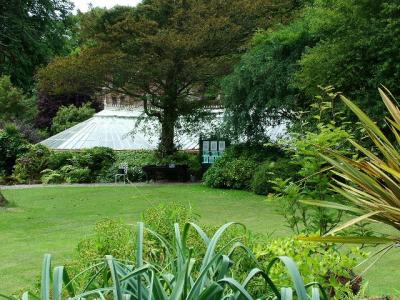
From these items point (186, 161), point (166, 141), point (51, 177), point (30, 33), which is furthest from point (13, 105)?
point (186, 161)

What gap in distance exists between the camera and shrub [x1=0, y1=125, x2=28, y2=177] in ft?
79.7

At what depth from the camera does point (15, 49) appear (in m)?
23.5

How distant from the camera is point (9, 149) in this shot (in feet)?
80.3

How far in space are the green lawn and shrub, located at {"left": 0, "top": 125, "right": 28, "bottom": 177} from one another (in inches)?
215

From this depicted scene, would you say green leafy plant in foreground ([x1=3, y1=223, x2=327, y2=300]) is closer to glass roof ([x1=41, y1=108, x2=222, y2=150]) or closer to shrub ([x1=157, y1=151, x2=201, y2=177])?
shrub ([x1=157, y1=151, x2=201, y2=177])

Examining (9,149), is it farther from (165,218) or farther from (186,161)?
(165,218)

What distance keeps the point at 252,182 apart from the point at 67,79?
8.62 metres

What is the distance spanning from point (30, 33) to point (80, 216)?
1290cm

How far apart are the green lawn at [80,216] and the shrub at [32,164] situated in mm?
3999

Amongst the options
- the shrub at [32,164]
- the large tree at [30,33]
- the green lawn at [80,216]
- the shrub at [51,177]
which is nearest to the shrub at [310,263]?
the green lawn at [80,216]

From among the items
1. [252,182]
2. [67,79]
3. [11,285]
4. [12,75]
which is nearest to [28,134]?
[12,75]

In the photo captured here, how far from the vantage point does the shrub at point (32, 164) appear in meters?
23.1

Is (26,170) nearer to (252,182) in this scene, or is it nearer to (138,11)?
(138,11)

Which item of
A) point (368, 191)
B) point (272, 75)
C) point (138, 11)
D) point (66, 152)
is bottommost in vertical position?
point (368, 191)
